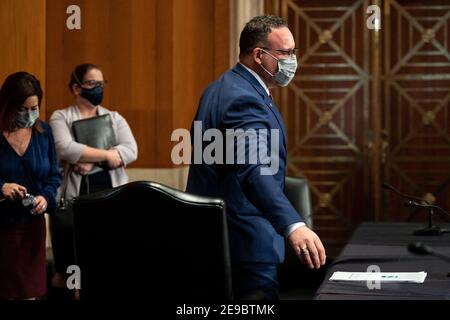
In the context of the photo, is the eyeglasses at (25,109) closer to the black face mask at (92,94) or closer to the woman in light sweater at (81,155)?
the woman in light sweater at (81,155)

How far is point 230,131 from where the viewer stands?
2.61m

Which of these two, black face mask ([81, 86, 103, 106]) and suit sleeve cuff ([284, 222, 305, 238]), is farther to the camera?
black face mask ([81, 86, 103, 106])

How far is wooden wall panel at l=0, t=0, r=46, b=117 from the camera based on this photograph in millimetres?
5203

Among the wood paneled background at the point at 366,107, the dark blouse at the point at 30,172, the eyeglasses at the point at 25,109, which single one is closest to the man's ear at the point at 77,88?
the dark blouse at the point at 30,172

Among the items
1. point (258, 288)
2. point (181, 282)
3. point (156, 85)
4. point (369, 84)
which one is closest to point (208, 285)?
point (181, 282)

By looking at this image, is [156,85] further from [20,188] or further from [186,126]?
[20,188]

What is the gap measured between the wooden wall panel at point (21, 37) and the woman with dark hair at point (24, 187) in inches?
43.1

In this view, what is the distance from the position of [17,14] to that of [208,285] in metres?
3.56

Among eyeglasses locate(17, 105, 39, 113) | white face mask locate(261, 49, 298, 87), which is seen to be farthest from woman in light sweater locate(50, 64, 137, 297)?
white face mask locate(261, 49, 298, 87)

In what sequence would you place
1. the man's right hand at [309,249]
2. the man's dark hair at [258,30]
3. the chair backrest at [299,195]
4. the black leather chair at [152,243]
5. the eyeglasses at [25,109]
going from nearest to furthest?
1. the black leather chair at [152,243]
2. the man's right hand at [309,249]
3. the man's dark hair at [258,30]
4. the eyeglasses at [25,109]
5. the chair backrest at [299,195]

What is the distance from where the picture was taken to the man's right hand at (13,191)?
3.89 m

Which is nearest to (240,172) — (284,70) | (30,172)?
(284,70)

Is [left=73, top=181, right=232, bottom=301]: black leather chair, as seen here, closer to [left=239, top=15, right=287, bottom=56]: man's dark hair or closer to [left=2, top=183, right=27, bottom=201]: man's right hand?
[left=239, top=15, right=287, bottom=56]: man's dark hair

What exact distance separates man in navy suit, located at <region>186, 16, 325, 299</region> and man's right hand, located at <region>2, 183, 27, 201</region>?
1.34 metres
